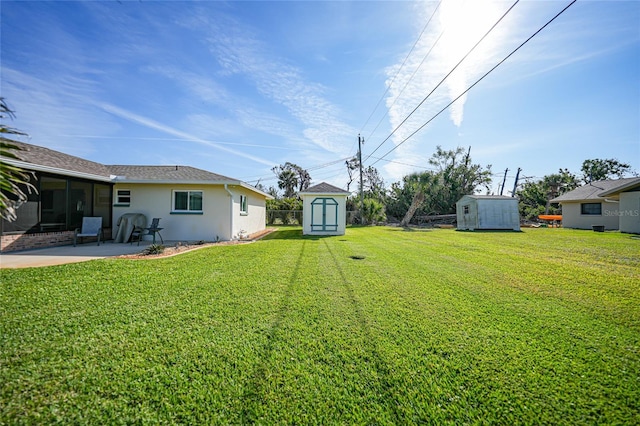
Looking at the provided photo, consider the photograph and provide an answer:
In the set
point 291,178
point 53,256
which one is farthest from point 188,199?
point 291,178

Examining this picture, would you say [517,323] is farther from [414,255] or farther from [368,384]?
[414,255]

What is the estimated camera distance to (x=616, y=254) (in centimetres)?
844

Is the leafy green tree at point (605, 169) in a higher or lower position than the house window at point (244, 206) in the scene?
higher

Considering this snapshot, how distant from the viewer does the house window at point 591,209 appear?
20033 mm

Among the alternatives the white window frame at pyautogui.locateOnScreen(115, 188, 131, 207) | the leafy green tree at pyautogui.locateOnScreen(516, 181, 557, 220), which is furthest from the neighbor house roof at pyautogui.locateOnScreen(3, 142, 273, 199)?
the leafy green tree at pyautogui.locateOnScreen(516, 181, 557, 220)

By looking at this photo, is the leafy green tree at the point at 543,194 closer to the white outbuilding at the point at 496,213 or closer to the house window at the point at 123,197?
the white outbuilding at the point at 496,213

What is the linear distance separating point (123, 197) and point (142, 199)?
0.87m

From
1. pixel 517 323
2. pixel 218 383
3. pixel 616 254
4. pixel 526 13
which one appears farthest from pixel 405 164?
pixel 218 383

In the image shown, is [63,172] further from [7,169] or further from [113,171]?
[7,169]

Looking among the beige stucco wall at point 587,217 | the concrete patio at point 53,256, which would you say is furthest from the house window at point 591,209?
the concrete patio at point 53,256

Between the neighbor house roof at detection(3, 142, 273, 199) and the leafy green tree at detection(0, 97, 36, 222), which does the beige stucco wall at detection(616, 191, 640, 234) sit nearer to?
the neighbor house roof at detection(3, 142, 273, 199)

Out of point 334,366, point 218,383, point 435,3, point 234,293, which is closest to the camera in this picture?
point 218,383

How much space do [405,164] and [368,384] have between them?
106ft

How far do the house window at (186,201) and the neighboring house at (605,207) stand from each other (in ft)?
75.3
